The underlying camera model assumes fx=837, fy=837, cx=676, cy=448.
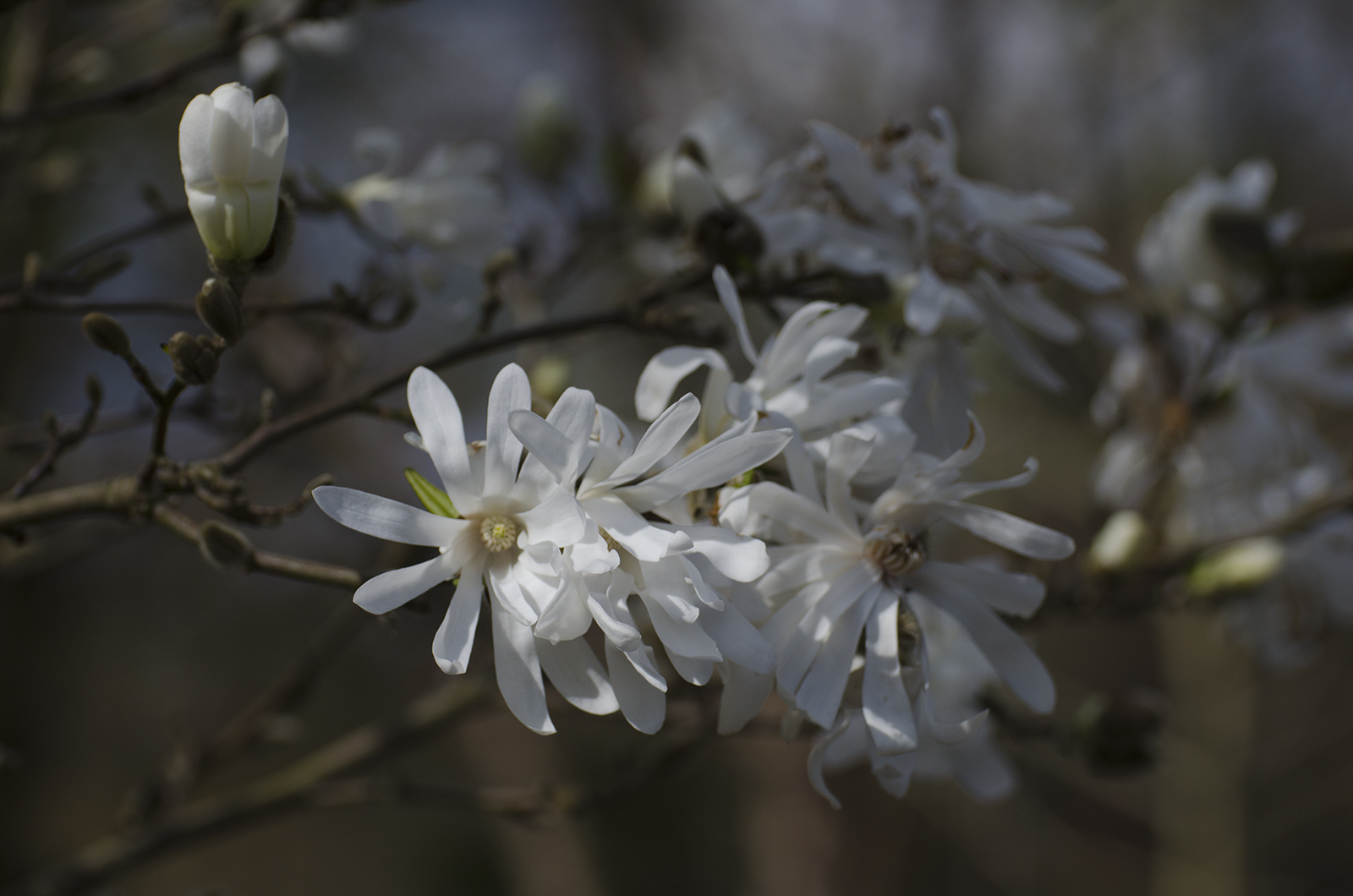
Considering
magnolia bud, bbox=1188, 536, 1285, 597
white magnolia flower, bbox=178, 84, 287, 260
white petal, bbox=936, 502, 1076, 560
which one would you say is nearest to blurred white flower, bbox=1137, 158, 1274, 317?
magnolia bud, bbox=1188, 536, 1285, 597

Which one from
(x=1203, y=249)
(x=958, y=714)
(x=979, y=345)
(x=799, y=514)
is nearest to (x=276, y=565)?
(x=799, y=514)

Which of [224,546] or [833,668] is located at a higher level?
[224,546]

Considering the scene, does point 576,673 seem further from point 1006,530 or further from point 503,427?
point 1006,530

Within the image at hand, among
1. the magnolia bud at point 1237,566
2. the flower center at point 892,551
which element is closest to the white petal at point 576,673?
the flower center at point 892,551

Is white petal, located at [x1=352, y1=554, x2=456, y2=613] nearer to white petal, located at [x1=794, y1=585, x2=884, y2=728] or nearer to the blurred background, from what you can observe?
white petal, located at [x1=794, y1=585, x2=884, y2=728]

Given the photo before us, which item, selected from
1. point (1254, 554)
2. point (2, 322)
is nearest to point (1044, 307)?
point (1254, 554)

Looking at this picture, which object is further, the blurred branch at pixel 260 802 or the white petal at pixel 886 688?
the blurred branch at pixel 260 802

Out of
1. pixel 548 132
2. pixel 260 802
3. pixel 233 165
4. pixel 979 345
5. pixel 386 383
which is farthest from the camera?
pixel 979 345

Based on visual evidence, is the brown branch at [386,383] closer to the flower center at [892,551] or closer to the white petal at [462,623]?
the white petal at [462,623]
